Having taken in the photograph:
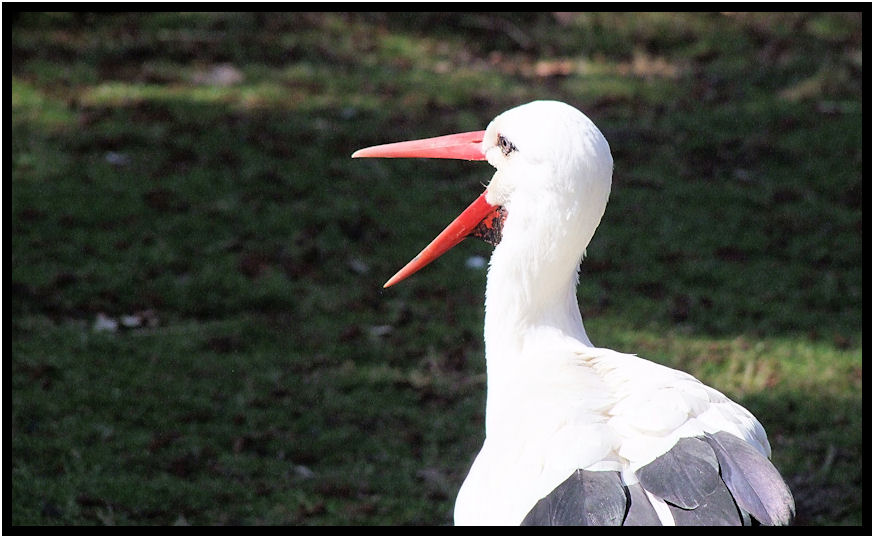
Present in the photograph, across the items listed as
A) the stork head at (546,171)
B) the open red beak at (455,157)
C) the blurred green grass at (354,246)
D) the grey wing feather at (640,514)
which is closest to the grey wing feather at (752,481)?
the grey wing feather at (640,514)

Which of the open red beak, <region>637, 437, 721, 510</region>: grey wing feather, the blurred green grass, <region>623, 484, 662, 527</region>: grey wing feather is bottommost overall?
the blurred green grass

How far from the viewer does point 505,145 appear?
10.5ft

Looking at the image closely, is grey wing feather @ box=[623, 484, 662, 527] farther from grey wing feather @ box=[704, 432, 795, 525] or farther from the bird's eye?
the bird's eye

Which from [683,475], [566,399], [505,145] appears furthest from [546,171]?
[683,475]

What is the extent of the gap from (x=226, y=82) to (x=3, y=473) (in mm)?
4326

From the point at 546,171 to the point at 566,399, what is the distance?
0.58 m

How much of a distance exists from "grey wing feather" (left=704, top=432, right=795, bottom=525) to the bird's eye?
890mm

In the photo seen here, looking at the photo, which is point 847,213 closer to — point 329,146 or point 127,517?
point 329,146

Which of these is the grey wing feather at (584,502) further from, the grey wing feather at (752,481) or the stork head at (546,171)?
the stork head at (546,171)

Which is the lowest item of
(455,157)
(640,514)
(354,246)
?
(354,246)

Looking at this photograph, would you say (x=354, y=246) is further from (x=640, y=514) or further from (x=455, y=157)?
(x=640, y=514)

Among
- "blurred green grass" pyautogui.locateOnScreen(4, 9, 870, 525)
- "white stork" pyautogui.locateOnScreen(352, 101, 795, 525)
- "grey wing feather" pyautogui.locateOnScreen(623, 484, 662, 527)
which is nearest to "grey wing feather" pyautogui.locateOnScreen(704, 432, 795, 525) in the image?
"white stork" pyautogui.locateOnScreen(352, 101, 795, 525)

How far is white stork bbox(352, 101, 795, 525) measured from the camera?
2734mm

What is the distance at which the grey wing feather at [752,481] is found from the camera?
2.76 m
